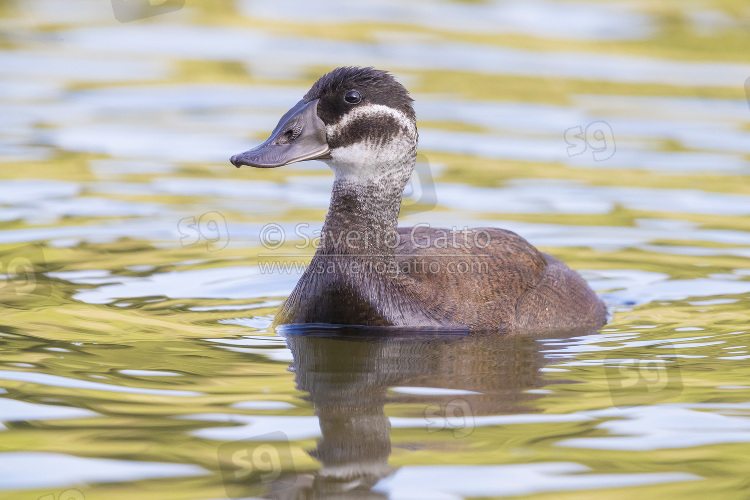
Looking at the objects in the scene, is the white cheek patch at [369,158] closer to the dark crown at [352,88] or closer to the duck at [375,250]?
the duck at [375,250]

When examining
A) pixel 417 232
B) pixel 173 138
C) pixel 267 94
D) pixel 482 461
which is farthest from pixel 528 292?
pixel 267 94

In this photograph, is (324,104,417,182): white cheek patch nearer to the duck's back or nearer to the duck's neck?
the duck's neck

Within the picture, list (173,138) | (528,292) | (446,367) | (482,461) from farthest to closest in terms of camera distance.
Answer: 1. (173,138)
2. (528,292)
3. (446,367)
4. (482,461)

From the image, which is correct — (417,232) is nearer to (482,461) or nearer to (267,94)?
(482,461)

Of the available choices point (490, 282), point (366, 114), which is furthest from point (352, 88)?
point (490, 282)

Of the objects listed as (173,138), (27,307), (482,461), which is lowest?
(482,461)

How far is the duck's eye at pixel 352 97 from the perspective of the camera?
877 centimetres

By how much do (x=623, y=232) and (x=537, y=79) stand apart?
7.20 metres

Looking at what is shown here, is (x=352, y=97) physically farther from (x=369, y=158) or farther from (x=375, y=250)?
(x=375, y=250)

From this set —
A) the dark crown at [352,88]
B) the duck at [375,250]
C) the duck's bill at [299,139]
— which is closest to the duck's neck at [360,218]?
the duck at [375,250]

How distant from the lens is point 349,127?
8.75m

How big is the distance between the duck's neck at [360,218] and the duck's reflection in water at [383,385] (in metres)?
0.61

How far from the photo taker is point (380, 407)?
7129 millimetres

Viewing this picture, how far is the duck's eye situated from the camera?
28.8 feet
